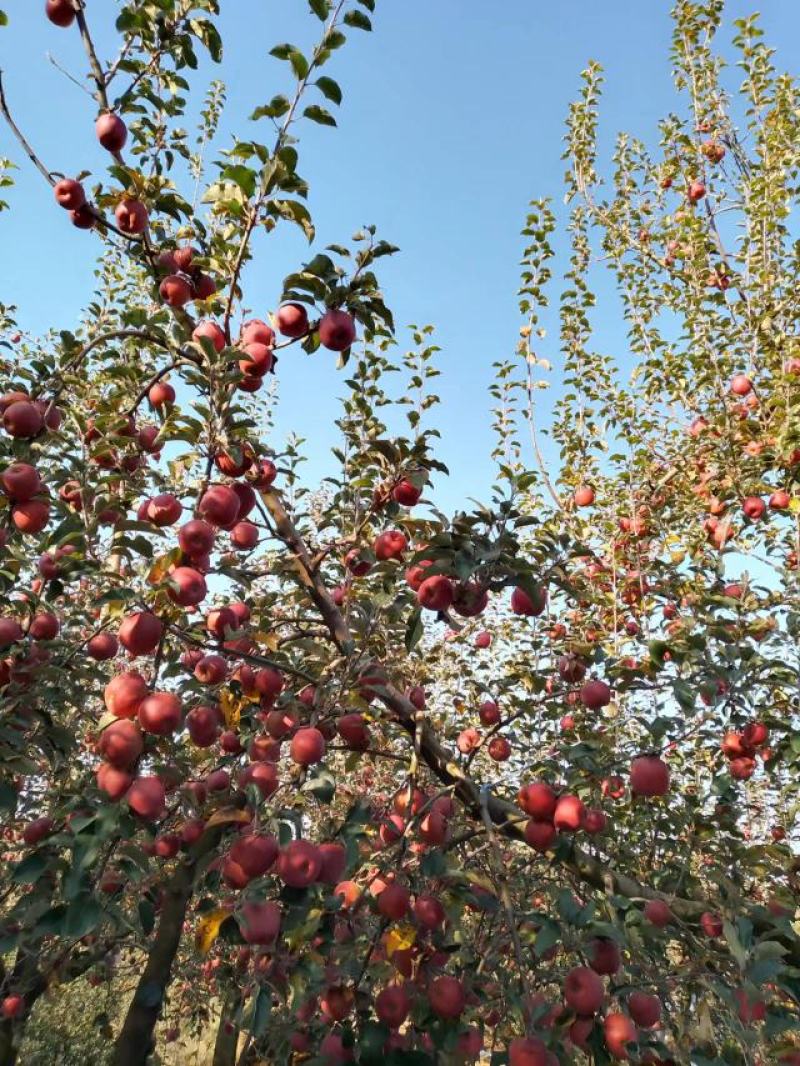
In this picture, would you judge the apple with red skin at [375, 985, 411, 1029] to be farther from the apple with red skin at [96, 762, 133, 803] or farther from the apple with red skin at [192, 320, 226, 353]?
the apple with red skin at [192, 320, 226, 353]

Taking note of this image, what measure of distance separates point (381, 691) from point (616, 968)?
1131mm

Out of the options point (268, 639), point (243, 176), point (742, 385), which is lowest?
point (268, 639)

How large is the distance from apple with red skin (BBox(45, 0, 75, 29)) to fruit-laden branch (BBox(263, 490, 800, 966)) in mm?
1918

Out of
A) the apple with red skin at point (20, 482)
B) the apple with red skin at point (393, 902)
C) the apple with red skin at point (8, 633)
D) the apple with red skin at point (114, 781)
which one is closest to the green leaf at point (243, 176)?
the apple with red skin at point (20, 482)

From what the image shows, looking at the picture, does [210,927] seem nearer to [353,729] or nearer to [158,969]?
[353,729]

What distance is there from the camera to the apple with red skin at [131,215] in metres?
2.42

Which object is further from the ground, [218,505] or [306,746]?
[218,505]

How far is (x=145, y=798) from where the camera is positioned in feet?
5.65

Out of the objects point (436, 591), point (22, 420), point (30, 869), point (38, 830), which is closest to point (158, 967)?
point (38, 830)

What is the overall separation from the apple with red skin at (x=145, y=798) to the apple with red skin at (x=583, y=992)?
1.35 meters

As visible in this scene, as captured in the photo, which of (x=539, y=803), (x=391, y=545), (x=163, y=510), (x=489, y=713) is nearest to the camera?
(x=163, y=510)

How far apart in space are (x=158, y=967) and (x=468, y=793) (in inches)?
69.0

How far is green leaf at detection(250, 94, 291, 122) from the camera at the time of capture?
7.07ft

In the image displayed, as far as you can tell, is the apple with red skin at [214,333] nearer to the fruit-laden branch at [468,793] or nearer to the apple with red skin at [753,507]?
the fruit-laden branch at [468,793]
